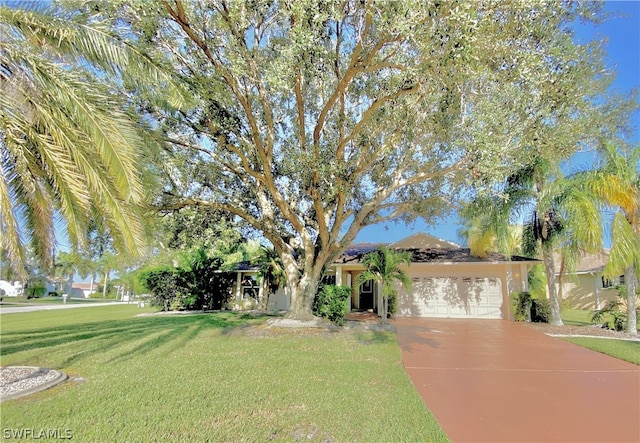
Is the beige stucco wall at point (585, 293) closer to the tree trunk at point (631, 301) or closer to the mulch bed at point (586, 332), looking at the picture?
the mulch bed at point (586, 332)

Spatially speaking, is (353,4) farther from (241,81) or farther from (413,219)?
(413,219)

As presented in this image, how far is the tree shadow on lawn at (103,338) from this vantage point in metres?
8.07

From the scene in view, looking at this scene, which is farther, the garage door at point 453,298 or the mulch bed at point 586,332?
the garage door at point 453,298

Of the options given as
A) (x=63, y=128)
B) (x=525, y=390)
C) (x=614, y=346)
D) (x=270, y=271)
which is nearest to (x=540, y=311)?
(x=614, y=346)

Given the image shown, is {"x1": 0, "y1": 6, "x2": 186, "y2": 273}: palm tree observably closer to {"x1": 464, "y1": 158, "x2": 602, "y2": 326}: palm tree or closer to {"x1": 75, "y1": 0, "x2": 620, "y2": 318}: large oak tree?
{"x1": 75, "y1": 0, "x2": 620, "y2": 318}: large oak tree

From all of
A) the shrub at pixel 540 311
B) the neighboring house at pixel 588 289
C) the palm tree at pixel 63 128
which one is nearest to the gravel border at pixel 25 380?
the palm tree at pixel 63 128

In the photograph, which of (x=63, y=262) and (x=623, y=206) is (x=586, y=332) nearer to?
(x=623, y=206)

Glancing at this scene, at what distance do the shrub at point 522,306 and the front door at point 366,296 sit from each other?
7.93 metres

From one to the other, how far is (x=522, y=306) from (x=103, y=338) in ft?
54.1

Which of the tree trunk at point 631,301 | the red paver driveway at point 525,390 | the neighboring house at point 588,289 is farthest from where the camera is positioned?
the neighboring house at point 588,289

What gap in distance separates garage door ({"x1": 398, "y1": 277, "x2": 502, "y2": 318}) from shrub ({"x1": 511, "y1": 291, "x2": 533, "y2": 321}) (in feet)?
3.31

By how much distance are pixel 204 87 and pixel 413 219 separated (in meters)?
9.89

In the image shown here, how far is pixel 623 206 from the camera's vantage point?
1164 centimetres

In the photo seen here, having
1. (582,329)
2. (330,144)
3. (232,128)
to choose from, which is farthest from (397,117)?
(582,329)
